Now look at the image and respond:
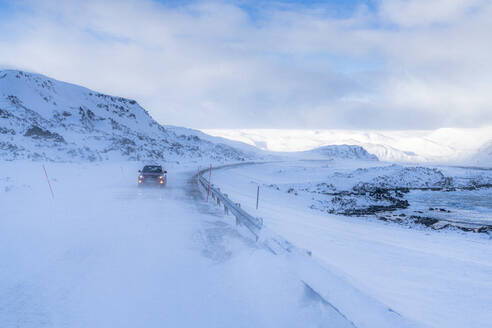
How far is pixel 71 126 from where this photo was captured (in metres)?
83.2

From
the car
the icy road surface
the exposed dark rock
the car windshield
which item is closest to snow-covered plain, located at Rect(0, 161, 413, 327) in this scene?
the icy road surface

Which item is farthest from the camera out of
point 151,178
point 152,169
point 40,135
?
point 40,135

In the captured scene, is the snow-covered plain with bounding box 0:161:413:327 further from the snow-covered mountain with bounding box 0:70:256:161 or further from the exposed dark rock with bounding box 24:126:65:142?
the exposed dark rock with bounding box 24:126:65:142

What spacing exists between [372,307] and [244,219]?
5.25m

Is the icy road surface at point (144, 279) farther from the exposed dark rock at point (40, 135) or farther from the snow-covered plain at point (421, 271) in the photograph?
the exposed dark rock at point (40, 135)

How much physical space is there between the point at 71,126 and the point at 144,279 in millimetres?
91230

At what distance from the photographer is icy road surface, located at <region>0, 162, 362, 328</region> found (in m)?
3.67

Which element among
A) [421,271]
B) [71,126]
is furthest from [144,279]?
[71,126]

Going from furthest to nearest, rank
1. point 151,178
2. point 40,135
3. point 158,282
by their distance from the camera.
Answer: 1. point 40,135
2. point 151,178
3. point 158,282

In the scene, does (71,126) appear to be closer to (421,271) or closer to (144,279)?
(144,279)

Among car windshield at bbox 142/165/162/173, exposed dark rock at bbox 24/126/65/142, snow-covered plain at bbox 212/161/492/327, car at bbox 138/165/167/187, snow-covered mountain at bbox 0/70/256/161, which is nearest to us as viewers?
snow-covered plain at bbox 212/161/492/327

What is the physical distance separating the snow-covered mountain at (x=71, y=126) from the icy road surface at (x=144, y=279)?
4457 centimetres

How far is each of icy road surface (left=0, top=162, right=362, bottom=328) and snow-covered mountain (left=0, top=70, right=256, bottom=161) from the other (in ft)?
146

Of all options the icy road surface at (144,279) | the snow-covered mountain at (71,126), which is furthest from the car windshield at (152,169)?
the snow-covered mountain at (71,126)
